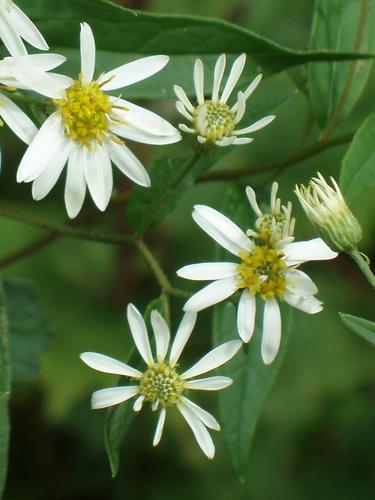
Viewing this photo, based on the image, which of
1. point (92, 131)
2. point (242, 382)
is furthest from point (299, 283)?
point (92, 131)

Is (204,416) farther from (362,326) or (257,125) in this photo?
(257,125)

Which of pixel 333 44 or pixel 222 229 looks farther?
pixel 333 44

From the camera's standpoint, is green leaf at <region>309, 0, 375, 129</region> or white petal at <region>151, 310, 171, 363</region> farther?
green leaf at <region>309, 0, 375, 129</region>

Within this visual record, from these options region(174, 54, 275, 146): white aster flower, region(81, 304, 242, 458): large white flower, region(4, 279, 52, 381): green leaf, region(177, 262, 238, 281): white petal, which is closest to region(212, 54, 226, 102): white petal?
region(174, 54, 275, 146): white aster flower

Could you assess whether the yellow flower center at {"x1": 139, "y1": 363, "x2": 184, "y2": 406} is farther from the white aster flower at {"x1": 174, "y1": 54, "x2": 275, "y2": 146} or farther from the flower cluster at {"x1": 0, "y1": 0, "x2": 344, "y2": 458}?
the white aster flower at {"x1": 174, "y1": 54, "x2": 275, "y2": 146}

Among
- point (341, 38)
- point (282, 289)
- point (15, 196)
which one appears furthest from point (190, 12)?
point (282, 289)

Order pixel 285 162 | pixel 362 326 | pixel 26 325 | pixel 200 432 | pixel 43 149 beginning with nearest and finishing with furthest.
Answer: pixel 362 326 < pixel 43 149 < pixel 200 432 < pixel 285 162 < pixel 26 325

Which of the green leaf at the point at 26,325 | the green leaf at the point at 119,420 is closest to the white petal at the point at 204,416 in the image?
the green leaf at the point at 119,420

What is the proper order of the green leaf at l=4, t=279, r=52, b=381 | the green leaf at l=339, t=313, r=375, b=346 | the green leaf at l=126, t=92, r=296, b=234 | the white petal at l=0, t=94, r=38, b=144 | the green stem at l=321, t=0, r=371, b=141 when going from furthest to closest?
the green leaf at l=4, t=279, r=52, b=381 → the green stem at l=321, t=0, r=371, b=141 → the green leaf at l=126, t=92, r=296, b=234 → the white petal at l=0, t=94, r=38, b=144 → the green leaf at l=339, t=313, r=375, b=346
